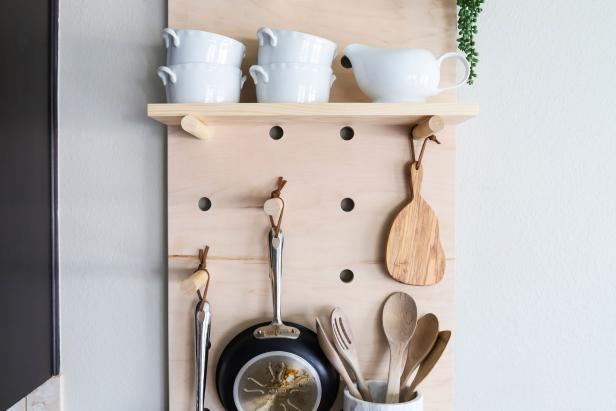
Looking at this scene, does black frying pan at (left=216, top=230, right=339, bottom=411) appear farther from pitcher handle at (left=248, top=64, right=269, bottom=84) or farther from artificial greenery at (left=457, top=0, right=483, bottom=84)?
artificial greenery at (left=457, top=0, right=483, bottom=84)

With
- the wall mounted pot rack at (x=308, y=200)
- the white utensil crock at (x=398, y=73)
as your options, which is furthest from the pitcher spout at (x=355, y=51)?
the wall mounted pot rack at (x=308, y=200)

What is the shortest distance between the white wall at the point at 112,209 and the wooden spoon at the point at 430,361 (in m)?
0.36

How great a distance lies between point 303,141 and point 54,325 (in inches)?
18.0

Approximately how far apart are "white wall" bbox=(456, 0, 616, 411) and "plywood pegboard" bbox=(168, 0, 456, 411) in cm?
6

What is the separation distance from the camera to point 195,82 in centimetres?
68

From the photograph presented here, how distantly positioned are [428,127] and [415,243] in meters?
0.17

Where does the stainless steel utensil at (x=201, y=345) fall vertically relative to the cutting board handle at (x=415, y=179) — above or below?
below

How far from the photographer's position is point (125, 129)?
0.84 m

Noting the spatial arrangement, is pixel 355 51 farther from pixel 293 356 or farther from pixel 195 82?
pixel 293 356

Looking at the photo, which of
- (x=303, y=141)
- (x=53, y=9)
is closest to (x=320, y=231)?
(x=303, y=141)

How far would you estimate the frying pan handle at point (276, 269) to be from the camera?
2.53ft

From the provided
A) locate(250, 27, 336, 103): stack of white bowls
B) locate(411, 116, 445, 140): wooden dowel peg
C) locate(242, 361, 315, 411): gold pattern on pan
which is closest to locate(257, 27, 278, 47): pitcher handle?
locate(250, 27, 336, 103): stack of white bowls

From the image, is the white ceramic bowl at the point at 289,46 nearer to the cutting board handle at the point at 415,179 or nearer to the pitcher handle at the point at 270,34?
the pitcher handle at the point at 270,34

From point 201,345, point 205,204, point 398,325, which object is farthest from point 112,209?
point 398,325
